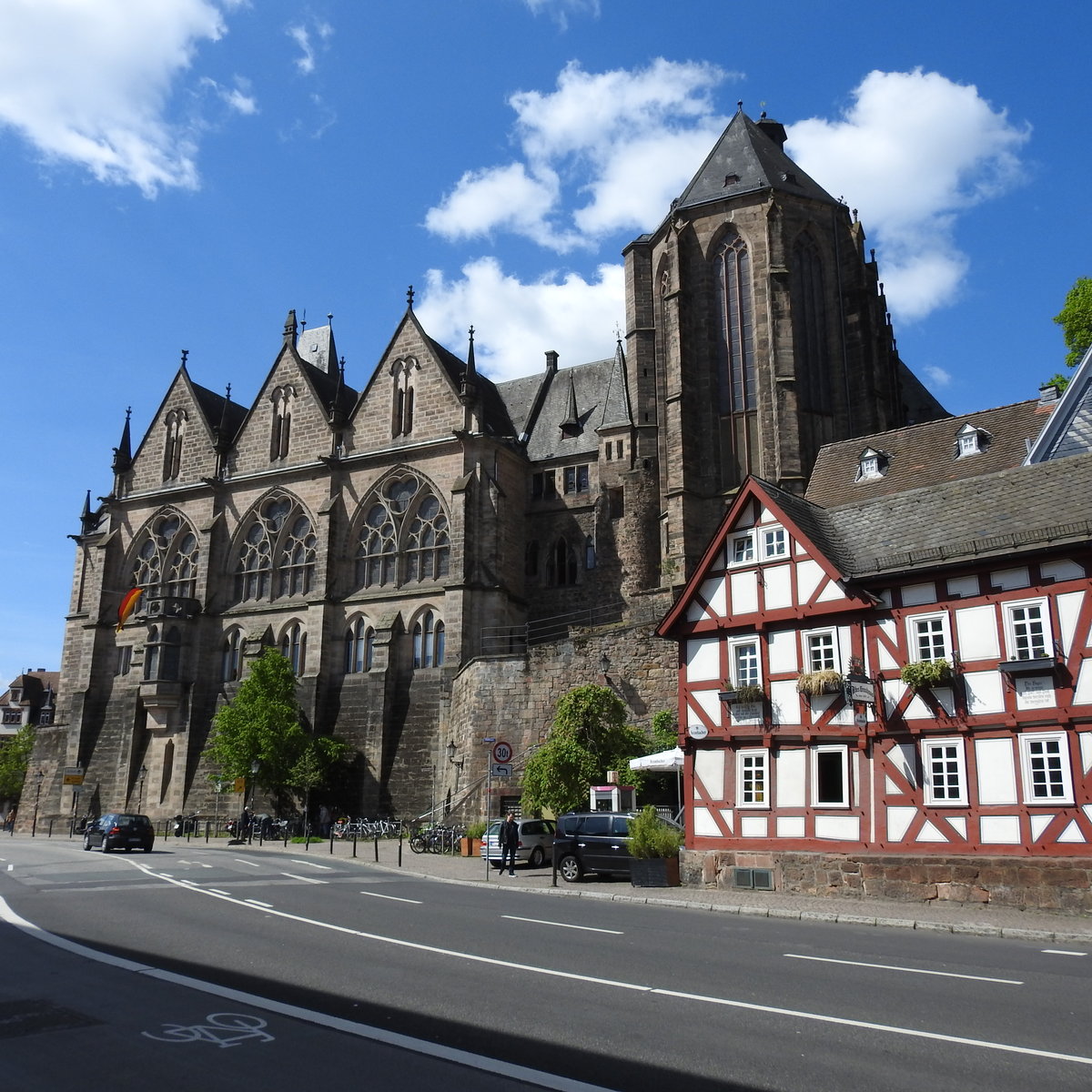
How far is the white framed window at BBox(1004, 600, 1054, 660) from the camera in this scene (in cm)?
1698

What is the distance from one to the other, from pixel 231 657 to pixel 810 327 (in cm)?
2872

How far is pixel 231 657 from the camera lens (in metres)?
46.0

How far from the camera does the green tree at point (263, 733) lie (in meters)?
37.5

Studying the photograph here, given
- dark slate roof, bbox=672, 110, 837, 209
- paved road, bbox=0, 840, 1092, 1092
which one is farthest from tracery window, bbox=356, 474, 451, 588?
paved road, bbox=0, 840, 1092, 1092

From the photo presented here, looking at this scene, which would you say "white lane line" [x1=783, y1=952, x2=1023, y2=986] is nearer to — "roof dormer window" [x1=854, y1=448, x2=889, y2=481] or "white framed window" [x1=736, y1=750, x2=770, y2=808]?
"white framed window" [x1=736, y1=750, x2=770, y2=808]

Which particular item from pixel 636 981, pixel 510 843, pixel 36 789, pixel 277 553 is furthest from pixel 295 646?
pixel 636 981

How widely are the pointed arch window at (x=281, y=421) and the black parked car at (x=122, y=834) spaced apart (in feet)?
68.2

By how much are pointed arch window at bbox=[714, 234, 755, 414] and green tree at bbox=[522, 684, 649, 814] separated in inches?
592

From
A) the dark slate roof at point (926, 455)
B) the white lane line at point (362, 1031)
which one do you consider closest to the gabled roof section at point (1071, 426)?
the dark slate roof at point (926, 455)

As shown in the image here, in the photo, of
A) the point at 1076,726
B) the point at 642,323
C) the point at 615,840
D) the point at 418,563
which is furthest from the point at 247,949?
the point at 642,323

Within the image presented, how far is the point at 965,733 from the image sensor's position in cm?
1731

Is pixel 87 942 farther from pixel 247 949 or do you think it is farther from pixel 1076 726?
pixel 1076 726

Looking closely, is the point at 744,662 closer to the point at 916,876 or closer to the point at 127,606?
the point at 916,876

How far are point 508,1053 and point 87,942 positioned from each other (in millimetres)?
6971
